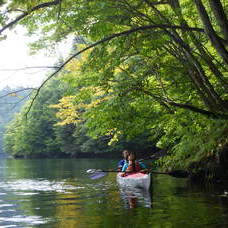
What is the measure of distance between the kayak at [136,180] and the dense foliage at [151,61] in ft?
6.23

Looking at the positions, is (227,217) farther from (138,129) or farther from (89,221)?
(138,129)

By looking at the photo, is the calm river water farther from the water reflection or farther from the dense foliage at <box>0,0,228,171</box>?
the dense foliage at <box>0,0,228,171</box>

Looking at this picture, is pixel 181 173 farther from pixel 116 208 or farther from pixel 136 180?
pixel 116 208

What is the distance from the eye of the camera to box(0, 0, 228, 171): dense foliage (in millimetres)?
8445

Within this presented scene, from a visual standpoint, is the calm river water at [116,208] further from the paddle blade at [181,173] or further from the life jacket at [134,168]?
the life jacket at [134,168]

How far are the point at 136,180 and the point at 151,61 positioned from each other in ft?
18.5

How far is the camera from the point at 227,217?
329 inches

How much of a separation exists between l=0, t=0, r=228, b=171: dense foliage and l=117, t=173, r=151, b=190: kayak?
1.90 meters

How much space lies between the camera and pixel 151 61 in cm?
1170

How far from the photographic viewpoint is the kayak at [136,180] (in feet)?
47.0

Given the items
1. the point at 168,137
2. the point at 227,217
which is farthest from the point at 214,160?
the point at 227,217

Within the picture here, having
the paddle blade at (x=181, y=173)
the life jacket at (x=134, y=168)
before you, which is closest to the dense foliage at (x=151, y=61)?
the paddle blade at (x=181, y=173)

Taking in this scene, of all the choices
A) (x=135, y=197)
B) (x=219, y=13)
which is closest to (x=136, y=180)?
(x=135, y=197)

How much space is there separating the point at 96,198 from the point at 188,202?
10.7ft
